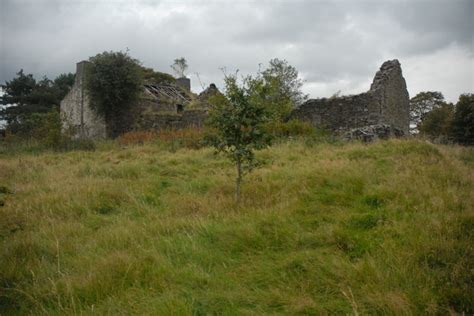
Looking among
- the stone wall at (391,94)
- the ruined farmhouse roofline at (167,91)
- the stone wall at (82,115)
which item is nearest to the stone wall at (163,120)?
the stone wall at (82,115)

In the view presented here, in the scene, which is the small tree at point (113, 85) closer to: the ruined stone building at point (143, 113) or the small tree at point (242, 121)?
the ruined stone building at point (143, 113)

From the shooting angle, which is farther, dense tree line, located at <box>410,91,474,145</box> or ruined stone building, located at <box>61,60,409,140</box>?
dense tree line, located at <box>410,91,474,145</box>

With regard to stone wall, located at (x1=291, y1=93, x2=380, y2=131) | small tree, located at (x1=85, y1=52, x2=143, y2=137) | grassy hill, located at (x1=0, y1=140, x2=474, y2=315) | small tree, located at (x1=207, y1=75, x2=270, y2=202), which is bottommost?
grassy hill, located at (x1=0, y1=140, x2=474, y2=315)

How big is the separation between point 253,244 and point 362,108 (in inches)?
512

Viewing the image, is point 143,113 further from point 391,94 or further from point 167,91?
point 391,94

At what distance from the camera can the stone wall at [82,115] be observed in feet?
67.9

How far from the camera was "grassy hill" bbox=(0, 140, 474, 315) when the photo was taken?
10.4ft

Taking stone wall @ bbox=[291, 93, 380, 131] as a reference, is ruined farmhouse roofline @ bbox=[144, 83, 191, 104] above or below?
above

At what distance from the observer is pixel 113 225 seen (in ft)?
17.4

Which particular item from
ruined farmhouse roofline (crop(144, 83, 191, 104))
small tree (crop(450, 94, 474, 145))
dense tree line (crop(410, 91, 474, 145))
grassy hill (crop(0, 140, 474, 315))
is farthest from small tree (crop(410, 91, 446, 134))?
grassy hill (crop(0, 140, 474, 315))

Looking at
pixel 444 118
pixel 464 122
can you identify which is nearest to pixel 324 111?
pixel 464 122

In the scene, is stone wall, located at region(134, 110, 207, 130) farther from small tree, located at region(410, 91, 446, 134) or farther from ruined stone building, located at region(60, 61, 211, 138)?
small tree, located at region(410, 91, 446, 134)

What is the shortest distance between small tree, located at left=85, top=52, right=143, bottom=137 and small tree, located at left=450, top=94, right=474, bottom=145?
1954 centimetres

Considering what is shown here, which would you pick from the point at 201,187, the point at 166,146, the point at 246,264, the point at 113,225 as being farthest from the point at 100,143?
the point at 246,264
